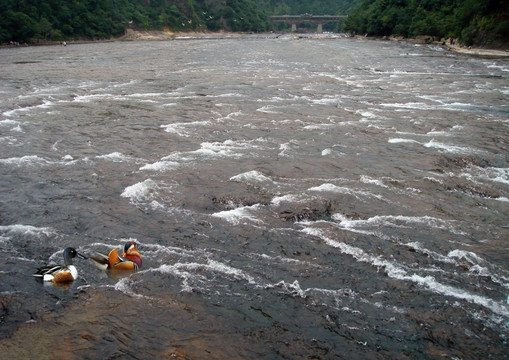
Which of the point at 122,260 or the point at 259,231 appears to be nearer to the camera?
the point at 122,260

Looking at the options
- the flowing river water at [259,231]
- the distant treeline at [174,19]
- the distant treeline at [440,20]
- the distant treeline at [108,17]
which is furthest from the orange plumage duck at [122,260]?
the distant treeline at [108,17]

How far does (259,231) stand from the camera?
10.8 m

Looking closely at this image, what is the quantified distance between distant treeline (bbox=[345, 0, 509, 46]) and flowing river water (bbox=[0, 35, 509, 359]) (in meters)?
48.7

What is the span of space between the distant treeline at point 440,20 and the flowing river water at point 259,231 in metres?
48.7

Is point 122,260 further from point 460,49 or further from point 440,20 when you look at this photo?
point 440,20

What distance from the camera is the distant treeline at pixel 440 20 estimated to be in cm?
6475

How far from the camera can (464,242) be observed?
10.2 m

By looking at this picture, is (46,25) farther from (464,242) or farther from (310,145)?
(464,242)

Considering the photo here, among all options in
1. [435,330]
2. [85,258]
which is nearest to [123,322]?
[85,258]

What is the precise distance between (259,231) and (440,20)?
95.3 meters

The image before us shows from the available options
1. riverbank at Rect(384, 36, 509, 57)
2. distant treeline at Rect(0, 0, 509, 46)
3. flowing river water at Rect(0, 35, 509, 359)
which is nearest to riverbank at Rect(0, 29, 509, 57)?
riverbank at Rect(384, 36, 509, 57)

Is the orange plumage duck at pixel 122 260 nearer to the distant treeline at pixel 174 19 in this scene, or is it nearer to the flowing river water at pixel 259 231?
the flowing river water at pixel 259 231

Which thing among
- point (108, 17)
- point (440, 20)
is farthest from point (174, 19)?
point (440, 20)

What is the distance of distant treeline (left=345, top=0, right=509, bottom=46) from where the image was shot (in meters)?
64.8
